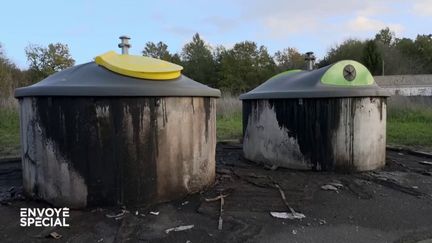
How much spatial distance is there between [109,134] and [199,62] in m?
44.4

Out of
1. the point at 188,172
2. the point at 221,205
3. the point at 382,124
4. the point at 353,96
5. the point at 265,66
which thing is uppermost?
the point at 265,66

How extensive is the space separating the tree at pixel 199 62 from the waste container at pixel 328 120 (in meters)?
38.1

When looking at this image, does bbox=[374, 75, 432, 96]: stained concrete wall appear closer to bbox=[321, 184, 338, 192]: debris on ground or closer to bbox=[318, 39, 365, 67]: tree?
bbox=[318, 39, 365, 67]: tree

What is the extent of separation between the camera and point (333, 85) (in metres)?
6.19

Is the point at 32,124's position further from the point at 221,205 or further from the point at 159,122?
the point at 221,205

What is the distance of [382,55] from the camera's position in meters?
51.7

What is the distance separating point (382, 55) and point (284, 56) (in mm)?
13588

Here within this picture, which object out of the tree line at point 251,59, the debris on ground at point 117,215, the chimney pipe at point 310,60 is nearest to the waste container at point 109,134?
the debris on ground at point 117,215

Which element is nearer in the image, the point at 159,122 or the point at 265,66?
the point at 159,122

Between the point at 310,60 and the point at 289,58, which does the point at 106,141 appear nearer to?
the point at 310,60

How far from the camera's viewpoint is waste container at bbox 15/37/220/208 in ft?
13.8

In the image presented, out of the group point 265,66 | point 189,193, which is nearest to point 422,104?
point 189,193

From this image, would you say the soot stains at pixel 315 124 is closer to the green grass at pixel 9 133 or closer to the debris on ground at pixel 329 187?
the debris on ground at pixel 329 187

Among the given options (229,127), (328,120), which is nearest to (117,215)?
(328,120)
